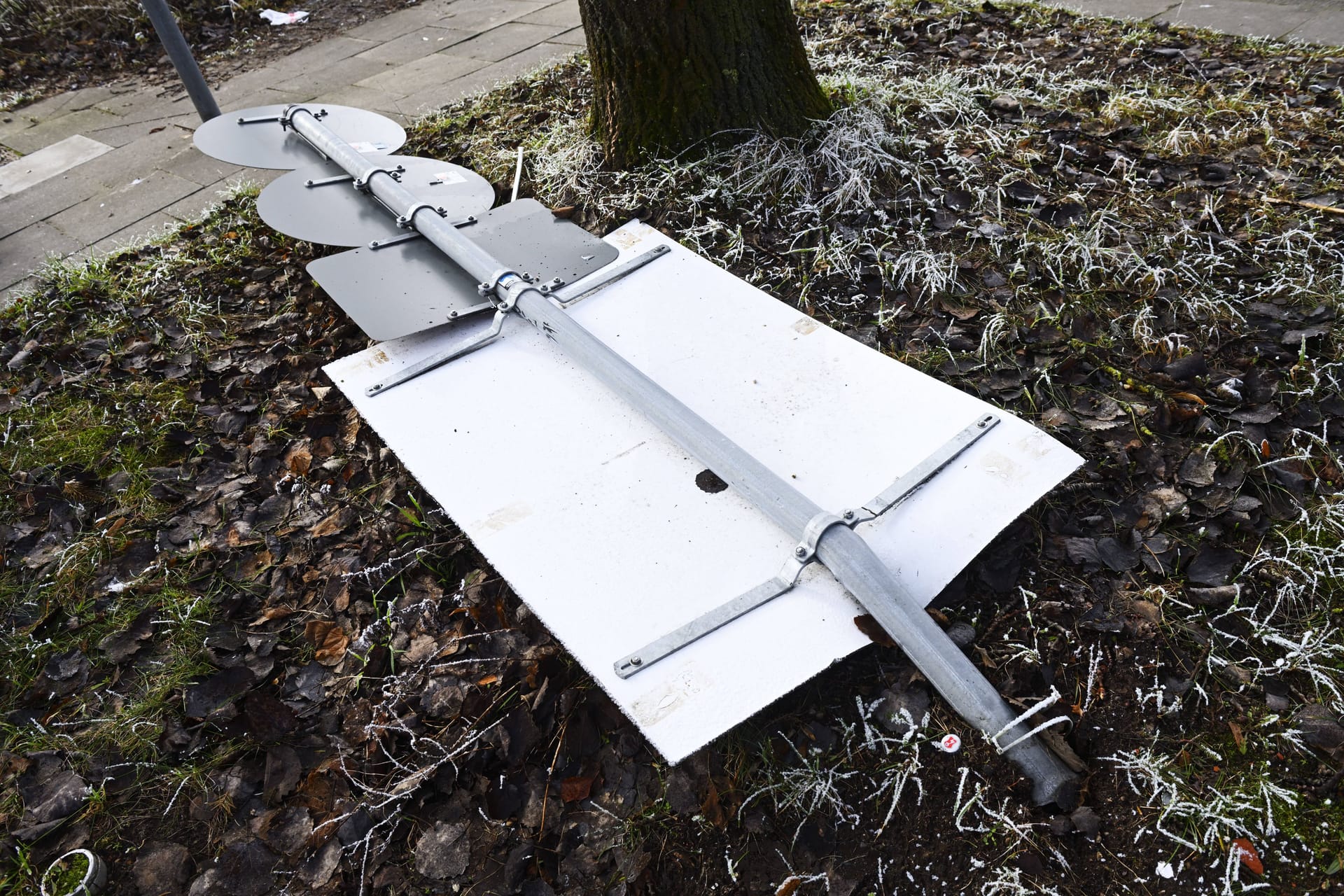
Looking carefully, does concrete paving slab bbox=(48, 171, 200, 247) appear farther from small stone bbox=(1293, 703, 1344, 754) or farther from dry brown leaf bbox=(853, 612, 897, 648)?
small stone bbox=(1293, 703, 1344, 754)

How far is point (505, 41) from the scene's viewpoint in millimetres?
5625

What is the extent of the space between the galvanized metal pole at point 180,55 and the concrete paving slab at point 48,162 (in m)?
0.96

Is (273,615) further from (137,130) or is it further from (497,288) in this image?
(137,130)

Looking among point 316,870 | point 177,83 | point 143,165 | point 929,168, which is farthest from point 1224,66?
point 177,83

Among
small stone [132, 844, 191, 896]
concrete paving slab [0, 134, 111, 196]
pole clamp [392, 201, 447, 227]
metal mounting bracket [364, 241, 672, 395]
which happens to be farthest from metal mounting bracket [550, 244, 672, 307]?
concrete paving slab [0, 134, 111, 196]

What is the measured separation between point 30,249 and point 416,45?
2.96 m

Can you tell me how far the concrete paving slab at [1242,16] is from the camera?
4.29 m

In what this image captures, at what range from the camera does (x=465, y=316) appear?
2873mm

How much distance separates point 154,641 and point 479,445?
104 cm

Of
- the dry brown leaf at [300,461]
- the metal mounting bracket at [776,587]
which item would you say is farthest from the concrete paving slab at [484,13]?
the metal mounting bracket at [776,587]

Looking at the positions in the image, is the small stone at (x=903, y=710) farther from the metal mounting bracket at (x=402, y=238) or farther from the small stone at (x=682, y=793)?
the metal mounting bracket at (x=402, y=238)

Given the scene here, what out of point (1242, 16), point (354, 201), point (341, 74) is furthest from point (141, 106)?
point (1242, 16)

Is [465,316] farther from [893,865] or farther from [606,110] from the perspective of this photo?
[893,865]

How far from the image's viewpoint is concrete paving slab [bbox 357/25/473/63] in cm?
566
